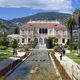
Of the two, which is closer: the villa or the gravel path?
the gravel path

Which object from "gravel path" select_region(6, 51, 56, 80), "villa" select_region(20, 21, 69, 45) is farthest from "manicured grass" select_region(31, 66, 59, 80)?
"villa" select_region(20, 21, 69, 45)

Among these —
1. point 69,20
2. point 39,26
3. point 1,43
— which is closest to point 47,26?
point 39,26

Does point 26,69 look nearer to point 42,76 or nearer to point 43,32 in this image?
point 42,76

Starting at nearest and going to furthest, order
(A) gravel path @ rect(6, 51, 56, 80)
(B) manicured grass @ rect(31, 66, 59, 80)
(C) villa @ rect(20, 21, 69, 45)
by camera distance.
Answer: (B) manicured grass @ rect(31, 66, 59, 80), (A) gravel path @ rect(6, 51, 56, 80), (C) villa @ rect(20, 21, 69, 45)

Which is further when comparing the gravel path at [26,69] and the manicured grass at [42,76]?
the gravel path at [26,69]

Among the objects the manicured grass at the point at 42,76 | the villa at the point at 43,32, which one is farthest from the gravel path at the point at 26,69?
the villa at the point at 43,32

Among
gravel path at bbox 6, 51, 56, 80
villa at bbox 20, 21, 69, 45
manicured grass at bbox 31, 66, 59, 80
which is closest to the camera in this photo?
manicured grass at bbox 31, 66, 59, 80

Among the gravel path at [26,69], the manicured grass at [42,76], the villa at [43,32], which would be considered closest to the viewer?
the manicured grass at [42,76]

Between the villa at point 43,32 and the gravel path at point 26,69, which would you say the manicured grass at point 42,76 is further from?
the villa at point 43,32

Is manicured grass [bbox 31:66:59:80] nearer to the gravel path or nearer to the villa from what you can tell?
the gravel path

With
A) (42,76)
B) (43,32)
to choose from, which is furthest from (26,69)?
(43,32)

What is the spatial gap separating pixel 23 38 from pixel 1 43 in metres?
23.0

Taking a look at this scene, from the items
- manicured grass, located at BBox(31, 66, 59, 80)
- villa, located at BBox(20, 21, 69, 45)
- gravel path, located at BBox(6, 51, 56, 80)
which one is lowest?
gravel path, located at BBox(6, 51, 56, 80)

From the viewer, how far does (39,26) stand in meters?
118
